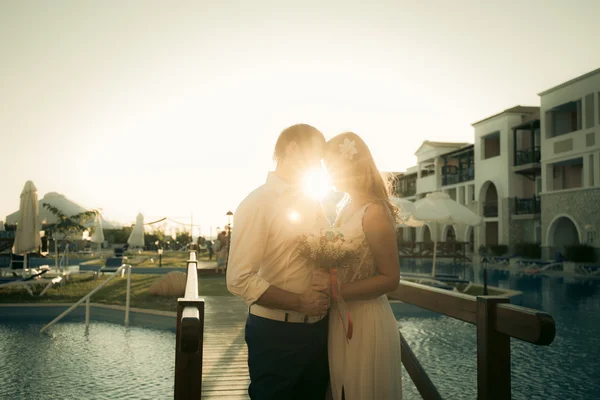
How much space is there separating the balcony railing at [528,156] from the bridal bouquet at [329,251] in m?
34.2

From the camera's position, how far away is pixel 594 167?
2747cm

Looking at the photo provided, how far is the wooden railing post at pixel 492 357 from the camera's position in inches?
110

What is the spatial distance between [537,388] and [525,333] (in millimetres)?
5794

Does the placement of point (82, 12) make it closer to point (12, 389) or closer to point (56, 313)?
point (56, 313)

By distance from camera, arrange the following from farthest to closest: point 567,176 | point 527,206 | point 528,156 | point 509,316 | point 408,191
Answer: point 408,191 < point 527,206 < point 528,156 < point 567,176 < point 509,316

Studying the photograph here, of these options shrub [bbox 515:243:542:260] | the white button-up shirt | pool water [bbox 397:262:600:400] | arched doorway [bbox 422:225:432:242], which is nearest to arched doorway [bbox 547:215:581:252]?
shrub [bbox 515:243:542:260]

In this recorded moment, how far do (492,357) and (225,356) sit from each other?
4.88 meters

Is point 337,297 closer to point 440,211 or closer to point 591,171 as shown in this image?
point 440,211

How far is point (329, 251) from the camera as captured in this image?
9.30ft

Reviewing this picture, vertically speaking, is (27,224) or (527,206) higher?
(527,206)

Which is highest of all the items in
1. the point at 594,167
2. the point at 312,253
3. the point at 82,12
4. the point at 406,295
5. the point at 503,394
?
the point at 82,12

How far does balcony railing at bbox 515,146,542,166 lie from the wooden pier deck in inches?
1099

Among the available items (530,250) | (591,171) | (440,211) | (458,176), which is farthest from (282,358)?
(458,176)

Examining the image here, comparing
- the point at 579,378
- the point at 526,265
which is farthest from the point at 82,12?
the point at 526,265
